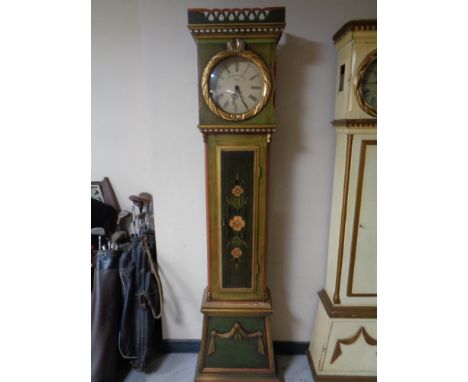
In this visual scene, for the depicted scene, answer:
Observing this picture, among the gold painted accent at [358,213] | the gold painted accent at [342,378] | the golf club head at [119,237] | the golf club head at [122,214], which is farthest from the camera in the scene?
the golf club head at [122,214]

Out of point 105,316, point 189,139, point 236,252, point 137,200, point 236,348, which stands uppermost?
point 189,139

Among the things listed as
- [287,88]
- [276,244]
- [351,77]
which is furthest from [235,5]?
[276,244]

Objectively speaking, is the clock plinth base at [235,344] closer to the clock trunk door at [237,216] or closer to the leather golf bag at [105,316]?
the clock trunk door at [237,216]

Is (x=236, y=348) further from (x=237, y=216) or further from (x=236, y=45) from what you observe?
(x=236, y=45)

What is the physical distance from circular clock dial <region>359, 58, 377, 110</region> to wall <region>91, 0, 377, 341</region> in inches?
8.4

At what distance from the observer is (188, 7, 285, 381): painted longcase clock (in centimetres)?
134

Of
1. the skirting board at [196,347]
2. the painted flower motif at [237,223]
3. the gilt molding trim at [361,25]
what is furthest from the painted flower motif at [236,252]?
the gilt molding trim at [361,25]

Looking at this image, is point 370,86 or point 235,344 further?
point 235,344

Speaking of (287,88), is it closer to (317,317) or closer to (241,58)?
(241,58)

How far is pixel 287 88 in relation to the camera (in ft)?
5.21

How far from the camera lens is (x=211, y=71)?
138 cm

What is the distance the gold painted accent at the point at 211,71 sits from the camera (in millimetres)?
1354

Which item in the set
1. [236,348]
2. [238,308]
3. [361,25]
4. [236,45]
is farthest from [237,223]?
[361,25]

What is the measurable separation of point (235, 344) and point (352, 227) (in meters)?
0.85
